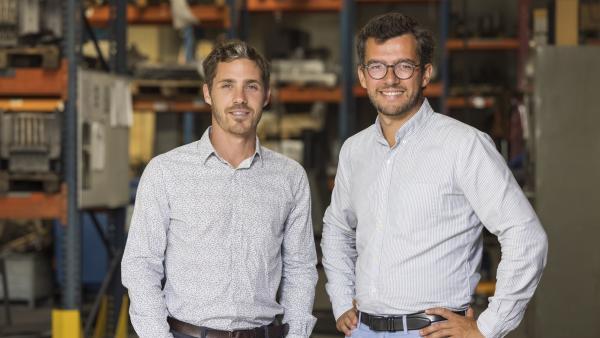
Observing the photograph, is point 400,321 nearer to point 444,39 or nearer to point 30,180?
point 30,180

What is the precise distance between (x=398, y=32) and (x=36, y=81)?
183 inches

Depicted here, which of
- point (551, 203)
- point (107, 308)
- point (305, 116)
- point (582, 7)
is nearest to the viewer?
point (551, 203)

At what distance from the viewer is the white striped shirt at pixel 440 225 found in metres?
3.43

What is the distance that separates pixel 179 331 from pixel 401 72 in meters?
1.20

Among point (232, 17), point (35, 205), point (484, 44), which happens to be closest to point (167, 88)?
point (232, 17)

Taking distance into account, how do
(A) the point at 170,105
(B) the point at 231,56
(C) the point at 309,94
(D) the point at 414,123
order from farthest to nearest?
(C) the point at 309,94
(A) the point at 170,105
(B) the point at 231,56
(D) the point at 414,123

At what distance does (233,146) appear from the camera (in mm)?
3809

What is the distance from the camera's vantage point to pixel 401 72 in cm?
357

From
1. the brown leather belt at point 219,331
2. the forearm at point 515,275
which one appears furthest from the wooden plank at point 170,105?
the forearm at point 515,275

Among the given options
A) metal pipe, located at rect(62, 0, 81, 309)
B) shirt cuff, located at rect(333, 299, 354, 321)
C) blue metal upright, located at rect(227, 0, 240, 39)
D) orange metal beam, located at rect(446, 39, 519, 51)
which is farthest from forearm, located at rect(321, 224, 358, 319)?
orange metal beam, located at rect(446, 39, 519, 51)

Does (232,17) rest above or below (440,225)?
above

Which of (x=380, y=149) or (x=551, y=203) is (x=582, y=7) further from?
(x=380, y=149)

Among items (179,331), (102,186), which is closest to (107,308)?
(102,186)

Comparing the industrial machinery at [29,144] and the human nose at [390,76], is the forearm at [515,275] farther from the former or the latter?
the industrial machinery at [29,144]
